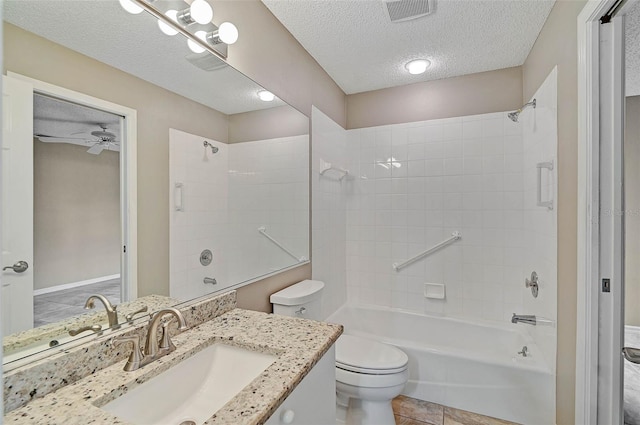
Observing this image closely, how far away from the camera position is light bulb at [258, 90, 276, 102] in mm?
1727

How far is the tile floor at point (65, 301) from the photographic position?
833 mm

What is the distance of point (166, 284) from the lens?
1.19 metres

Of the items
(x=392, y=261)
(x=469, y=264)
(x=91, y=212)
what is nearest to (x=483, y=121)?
(x=469, y=264)

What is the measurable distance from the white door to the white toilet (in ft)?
3.70

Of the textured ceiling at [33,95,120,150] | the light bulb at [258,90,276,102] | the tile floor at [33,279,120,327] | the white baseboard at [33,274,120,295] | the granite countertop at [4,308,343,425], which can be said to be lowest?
the granite countertop at [4,308,343,425]

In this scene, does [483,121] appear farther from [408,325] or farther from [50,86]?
[50,86]

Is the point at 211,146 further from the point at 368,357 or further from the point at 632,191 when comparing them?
the point at 632,191

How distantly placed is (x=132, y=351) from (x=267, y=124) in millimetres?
1298

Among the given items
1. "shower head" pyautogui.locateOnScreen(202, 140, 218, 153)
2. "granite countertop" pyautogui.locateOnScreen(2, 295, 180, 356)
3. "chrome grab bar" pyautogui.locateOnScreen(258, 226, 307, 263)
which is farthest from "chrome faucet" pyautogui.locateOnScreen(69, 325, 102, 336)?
"chrome grab bar" pyautogui.locateOnScreen(258, 226, 307, 263)

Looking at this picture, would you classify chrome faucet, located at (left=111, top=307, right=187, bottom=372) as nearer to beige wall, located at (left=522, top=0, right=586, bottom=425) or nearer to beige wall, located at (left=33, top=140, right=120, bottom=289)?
beige wall, located at (left=33, top=140, right=120, bottom=289)

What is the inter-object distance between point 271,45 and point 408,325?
91.8 inches

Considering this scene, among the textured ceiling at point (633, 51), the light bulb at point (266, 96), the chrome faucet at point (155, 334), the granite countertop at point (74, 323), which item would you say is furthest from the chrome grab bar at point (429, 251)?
the chrome faucet at point (155, 334)

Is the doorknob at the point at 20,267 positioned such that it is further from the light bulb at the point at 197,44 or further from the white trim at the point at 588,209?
the white trim at the point at 588,209

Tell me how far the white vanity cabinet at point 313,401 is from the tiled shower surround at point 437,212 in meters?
1.21
